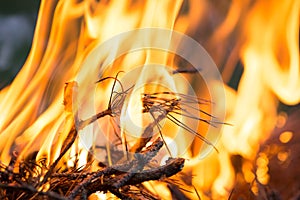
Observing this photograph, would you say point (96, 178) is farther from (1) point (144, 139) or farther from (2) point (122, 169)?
(1) point (144, 139)

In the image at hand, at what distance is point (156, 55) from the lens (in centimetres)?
127

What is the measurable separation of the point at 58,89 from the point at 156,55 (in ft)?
0.88

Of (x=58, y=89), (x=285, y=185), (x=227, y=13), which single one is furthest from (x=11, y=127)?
(x=227, y=13)

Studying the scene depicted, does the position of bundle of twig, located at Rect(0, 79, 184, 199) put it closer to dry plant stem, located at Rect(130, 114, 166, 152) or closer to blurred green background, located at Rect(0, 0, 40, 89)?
dry plant stem, located at Rect(130, 114, 166, 152)

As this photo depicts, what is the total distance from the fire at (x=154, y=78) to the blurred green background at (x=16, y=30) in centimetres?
39

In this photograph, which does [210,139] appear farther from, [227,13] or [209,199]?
[227,13]

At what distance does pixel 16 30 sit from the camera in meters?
1.75

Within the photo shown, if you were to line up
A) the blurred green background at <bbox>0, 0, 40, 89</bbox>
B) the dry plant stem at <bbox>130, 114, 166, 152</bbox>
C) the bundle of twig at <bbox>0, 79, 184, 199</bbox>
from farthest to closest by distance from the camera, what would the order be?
the blurred green background at <bbox>0, 0, 40, 89</bbox>
the dry plant stem at <bbox>130, 114, 166, 152</bbox>
the bundle of twig at <bbox>0, 79, 184, 199</bbox>

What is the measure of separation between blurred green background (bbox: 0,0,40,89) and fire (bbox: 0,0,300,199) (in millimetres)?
385

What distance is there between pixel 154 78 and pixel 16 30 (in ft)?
2.56

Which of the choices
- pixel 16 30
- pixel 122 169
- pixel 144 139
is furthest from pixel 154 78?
pixel 16 30

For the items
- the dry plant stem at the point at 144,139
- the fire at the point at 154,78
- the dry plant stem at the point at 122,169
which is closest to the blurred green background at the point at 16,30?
the fire at the point at 154,78

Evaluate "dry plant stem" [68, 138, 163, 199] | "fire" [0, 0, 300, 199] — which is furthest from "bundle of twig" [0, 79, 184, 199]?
"fire" [0, 0, 300, 199]

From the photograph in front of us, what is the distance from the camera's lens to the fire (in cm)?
108
